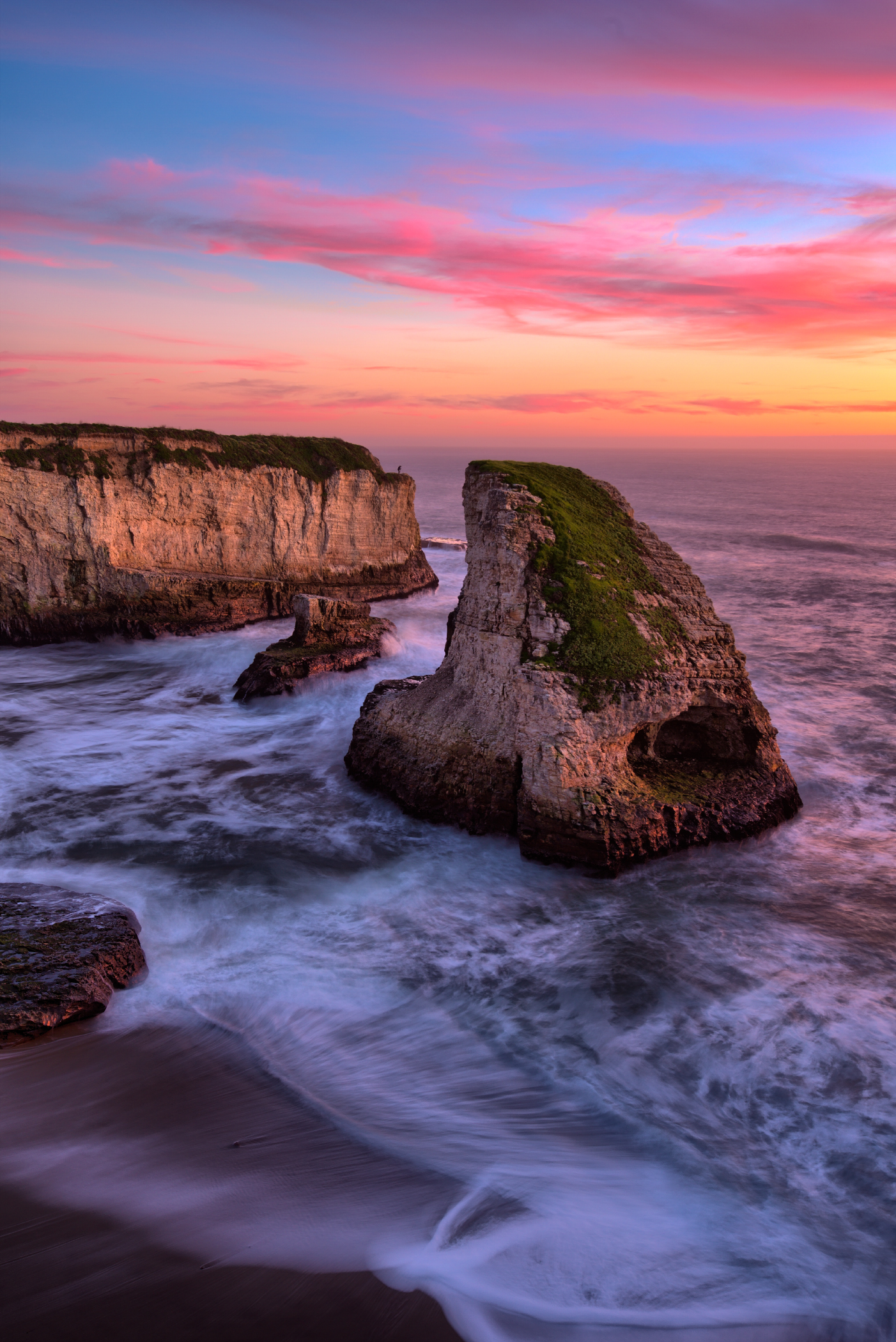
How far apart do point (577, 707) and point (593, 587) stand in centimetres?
223

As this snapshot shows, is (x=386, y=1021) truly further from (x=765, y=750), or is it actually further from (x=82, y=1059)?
(x=765, y=750)

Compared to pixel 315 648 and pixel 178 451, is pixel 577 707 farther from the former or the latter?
pixel 178 451

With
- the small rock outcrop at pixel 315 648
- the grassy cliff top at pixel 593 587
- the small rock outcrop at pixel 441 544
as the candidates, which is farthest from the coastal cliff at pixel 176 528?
the grassy cliff top at pixel 593 587

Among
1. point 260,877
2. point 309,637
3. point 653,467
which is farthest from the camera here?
point 653,467

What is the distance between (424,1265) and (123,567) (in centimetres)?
2472

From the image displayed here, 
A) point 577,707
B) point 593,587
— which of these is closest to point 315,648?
point 593,587

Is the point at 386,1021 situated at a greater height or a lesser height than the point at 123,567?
lesser

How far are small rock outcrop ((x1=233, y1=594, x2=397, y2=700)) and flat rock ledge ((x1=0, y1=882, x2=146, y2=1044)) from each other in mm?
9832

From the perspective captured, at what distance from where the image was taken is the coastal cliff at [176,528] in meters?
25.4

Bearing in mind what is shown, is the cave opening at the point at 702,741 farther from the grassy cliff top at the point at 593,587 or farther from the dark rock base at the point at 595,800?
the grassy cliff top at the point at 593,587

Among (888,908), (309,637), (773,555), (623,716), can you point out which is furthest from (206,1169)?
(773,555)

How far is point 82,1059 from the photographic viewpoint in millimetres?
7719

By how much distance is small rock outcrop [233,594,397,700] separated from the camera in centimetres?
1978

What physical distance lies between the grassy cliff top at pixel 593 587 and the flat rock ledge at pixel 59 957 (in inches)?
277
